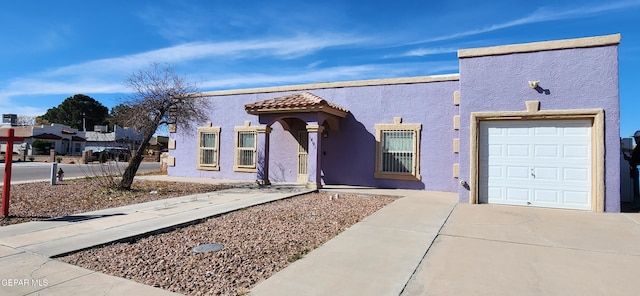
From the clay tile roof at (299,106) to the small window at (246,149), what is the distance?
179 cm

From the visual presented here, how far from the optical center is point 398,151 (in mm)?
12648

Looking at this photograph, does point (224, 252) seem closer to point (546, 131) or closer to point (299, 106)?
point (299, 106)

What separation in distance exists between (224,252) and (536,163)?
26.2 feet

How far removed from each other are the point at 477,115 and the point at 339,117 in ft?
17.3

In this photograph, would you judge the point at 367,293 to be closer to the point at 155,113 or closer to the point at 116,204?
the point at 116,204

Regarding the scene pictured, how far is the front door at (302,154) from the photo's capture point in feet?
46.3

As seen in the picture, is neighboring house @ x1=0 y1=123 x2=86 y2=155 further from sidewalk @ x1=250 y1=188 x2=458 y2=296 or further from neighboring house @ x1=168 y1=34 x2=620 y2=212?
sidewalk @ x1=250 y1=188 x2=458 y2=296

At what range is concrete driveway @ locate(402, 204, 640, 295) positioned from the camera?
385cm

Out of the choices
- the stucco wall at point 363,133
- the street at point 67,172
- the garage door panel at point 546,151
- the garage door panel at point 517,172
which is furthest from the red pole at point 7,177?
the garage door panel at point 546,151

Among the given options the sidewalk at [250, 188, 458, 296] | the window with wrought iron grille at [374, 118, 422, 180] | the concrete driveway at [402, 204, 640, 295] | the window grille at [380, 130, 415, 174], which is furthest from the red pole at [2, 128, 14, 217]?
the window grille at [380, 130, 415, 174]

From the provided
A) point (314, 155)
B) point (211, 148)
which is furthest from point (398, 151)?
point (211, 148)

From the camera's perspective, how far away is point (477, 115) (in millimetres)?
9469

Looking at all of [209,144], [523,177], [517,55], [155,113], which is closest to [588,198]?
[523,177]

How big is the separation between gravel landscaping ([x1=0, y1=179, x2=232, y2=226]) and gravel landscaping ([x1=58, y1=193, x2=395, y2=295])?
11.1 feet
